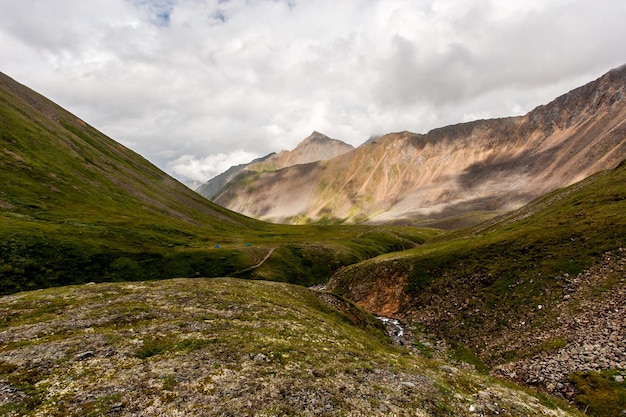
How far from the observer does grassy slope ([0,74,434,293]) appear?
69.3m

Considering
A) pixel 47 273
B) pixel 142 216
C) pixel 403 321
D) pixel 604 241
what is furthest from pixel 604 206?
pixel 142 216

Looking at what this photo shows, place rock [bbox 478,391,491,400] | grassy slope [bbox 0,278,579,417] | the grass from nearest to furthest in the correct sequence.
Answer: grassy slope [bbox 0,278,579,417]
rock [bbox 478,391,491,400]
the grass

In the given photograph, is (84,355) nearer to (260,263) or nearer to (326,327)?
(326,327)

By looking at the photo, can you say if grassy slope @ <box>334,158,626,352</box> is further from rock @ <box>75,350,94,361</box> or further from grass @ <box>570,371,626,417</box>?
rock @ <box>75,350,94,361</box>

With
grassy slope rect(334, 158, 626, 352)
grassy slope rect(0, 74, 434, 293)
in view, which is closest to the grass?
grassy slope rect(334, 158, 626, 352)

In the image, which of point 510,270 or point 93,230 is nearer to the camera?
point 510,270

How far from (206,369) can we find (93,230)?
92.2m

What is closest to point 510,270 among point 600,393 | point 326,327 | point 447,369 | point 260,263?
point 600,393

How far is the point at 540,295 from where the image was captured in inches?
1710

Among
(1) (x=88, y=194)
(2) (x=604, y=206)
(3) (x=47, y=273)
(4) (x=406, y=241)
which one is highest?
(1) (x=88, y=194)

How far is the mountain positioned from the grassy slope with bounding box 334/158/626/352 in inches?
6.1

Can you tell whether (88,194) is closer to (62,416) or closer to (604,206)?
(62,416)

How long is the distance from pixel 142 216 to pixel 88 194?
2497 centimetres

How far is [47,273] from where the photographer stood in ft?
209
